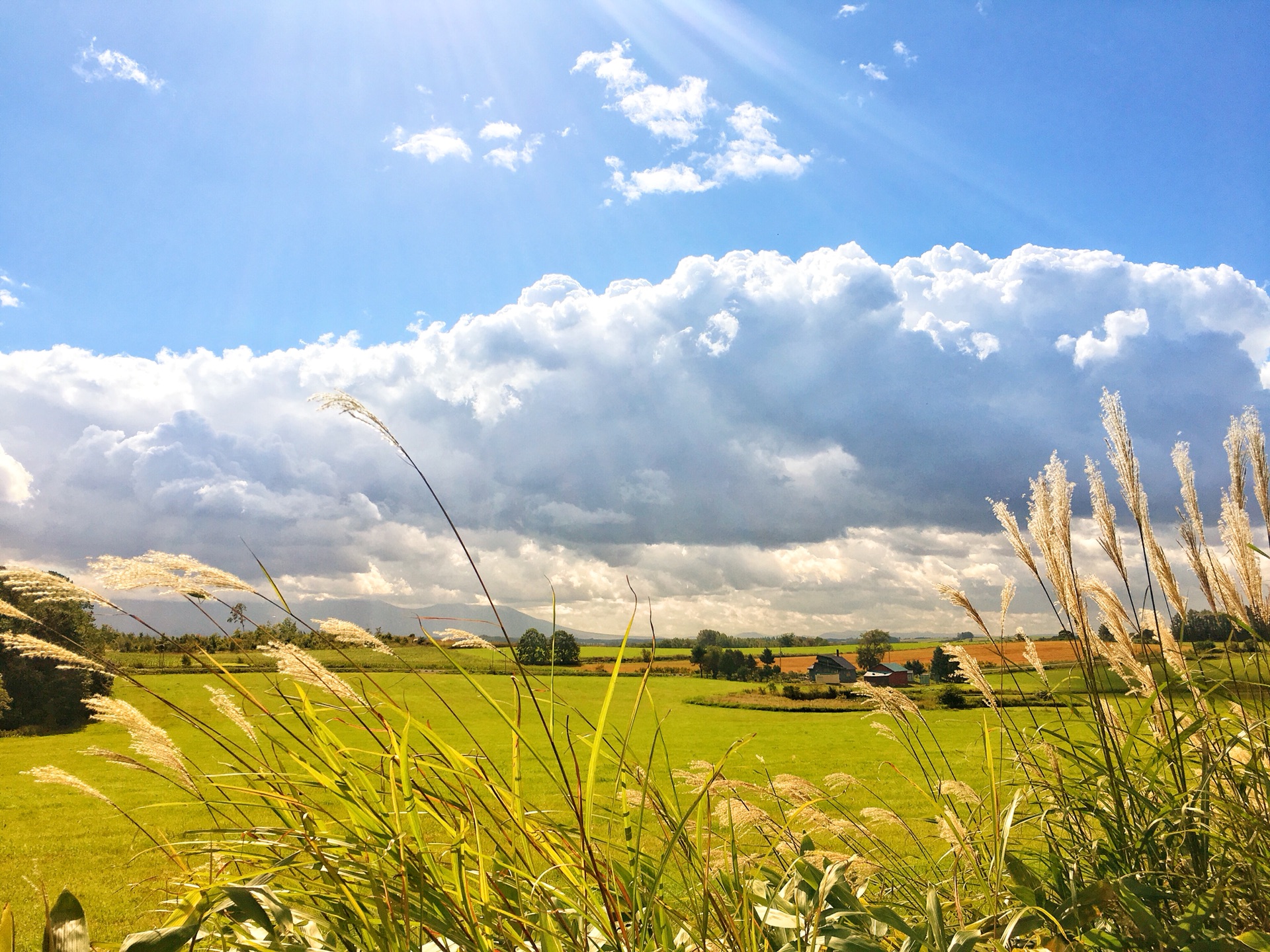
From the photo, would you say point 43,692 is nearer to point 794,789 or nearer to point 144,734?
point 144,734

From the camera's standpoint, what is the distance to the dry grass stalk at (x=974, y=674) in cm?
263

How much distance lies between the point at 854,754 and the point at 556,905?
21958mm

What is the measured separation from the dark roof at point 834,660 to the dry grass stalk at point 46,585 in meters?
47.7

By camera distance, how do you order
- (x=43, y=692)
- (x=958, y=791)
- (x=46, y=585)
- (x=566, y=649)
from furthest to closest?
(x=43, y=692), (x=566, y=649), (x=958, y=791), (x=46, y=585)

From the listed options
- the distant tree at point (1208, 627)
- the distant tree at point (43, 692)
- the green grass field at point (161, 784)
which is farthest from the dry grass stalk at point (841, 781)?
the distant tree at point (43, 692)

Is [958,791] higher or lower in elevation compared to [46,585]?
lower

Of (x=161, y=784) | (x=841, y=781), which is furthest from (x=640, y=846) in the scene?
(x=161, y=784)

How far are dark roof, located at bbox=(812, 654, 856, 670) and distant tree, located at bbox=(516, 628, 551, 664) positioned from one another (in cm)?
4647

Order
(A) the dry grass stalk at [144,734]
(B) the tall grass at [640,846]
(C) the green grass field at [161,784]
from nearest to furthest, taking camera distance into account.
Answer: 1. (B) the tall grass at [640,846]
2. (A) the dry grass stalk at [144,734]
3. (C) the green grass field at [161,784]

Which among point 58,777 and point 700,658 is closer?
point 58,777

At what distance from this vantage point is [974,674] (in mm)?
2660

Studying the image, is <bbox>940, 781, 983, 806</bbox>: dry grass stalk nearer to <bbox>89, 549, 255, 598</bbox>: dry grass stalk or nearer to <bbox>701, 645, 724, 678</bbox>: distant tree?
<bbox>89, 549, 255, 598</bbox>: dry grass stalk

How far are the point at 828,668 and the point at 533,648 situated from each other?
47252 millimetres

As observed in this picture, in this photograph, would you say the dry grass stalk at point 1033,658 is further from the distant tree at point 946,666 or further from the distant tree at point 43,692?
the distant tree at point 43,692
